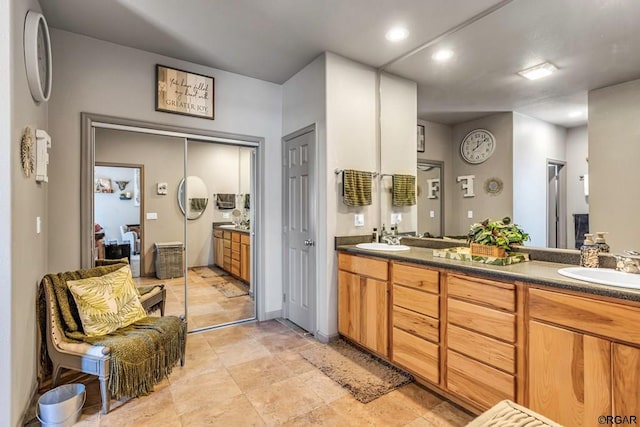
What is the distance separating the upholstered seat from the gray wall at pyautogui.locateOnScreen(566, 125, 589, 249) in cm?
274

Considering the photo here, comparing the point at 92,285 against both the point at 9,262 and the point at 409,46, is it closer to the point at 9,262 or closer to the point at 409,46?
the point at 9,262

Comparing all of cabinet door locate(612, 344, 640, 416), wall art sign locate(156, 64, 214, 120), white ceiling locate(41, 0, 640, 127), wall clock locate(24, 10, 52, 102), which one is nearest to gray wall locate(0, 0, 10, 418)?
wall clock locate(24, 10, 52, 102)

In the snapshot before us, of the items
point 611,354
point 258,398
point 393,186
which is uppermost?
point 393,186

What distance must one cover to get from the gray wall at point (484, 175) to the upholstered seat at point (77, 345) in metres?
2.35

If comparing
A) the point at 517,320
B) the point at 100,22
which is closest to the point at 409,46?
the point at 517,320

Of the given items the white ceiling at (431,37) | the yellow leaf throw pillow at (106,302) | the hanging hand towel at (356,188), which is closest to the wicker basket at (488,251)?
the white ceiling at (431,37)

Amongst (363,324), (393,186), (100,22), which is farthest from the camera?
(393,186)

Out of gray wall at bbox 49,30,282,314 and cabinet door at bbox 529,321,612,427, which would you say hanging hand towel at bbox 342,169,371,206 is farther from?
cabinet door at bbox 529,321,612,427

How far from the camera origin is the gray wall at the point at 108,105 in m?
2.53

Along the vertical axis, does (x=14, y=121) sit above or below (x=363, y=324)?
above

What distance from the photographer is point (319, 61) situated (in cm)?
299

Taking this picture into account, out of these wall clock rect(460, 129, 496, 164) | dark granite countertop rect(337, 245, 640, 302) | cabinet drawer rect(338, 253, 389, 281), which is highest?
wall clock rect(460, 129, 496, 164)

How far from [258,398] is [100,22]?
305 centimetres

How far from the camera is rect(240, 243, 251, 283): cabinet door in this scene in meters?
4.10
